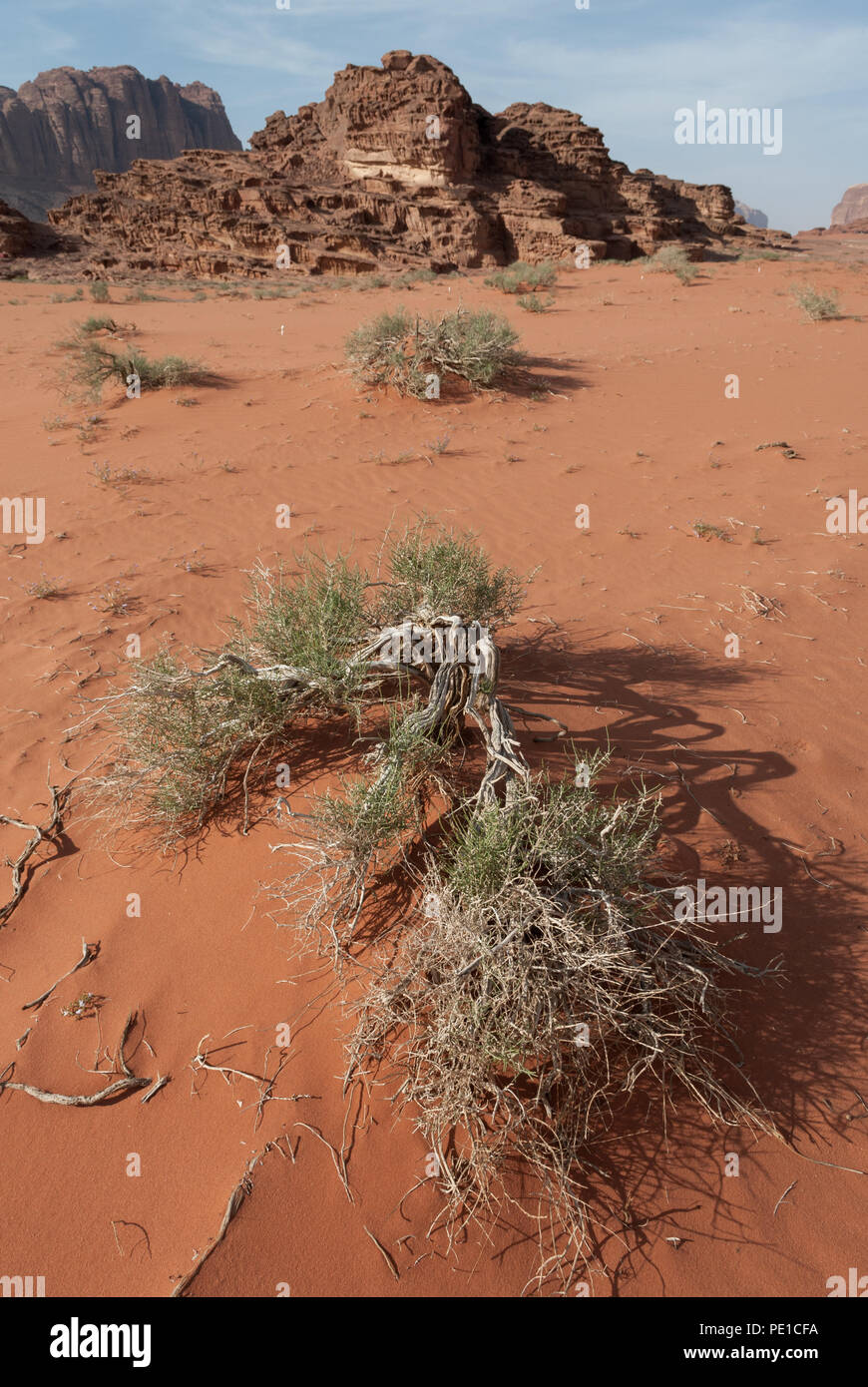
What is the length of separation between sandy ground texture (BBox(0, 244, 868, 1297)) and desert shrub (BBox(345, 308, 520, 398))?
416 mm

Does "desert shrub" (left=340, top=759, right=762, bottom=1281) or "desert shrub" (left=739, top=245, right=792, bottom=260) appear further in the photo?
"desert shrub" (left=739, top=245, right=792, bottom=260)

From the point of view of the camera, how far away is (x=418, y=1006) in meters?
2.17

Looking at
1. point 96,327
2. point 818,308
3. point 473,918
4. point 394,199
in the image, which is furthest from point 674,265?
point 473,918

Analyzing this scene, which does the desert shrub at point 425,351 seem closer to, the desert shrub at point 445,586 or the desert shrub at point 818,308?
the desert shrub at point 445,586

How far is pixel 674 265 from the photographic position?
20766mm

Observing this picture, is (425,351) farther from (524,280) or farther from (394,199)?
(394,199)

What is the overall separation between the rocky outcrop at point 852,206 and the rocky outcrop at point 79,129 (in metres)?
137

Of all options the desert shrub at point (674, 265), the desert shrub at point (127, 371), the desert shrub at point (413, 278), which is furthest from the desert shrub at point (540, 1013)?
the desert shrub at point (413, 278)

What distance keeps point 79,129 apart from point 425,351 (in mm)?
95751

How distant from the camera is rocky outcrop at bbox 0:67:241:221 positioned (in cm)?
7075

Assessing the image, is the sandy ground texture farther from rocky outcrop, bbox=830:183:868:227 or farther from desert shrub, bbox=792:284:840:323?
rocky outcrop, bbox=830:183:868:227

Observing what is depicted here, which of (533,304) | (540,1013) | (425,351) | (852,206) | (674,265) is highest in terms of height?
(852,206)

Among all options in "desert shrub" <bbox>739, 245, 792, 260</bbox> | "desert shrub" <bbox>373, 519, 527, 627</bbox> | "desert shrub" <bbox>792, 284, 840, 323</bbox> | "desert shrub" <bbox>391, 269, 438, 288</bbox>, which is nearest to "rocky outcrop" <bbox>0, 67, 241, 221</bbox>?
"desert shrub" <bbox>391, 269, 438, 288</bbox>

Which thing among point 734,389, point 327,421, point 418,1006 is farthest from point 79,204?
point 418,1006
